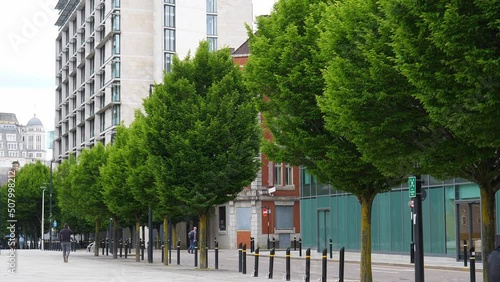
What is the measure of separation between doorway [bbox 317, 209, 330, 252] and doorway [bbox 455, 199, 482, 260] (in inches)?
584

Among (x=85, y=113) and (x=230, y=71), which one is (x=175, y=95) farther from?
(x=85, y=113)

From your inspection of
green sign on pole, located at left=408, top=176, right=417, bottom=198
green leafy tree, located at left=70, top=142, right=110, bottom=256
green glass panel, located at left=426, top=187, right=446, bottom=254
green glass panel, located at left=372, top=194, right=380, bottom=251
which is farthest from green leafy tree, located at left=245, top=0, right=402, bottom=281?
green leafy tree, located at left=70, top=142, right=110, bottom=256

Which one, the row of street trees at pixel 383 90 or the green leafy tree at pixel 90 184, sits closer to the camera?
the row of street trees at pixel 383 90

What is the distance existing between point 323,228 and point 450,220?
14.6m

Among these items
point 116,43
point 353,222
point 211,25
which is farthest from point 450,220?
point 116,43

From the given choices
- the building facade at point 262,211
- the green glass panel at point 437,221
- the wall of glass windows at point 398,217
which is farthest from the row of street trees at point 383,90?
the building facade at point 262,211

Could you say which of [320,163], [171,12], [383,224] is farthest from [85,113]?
[320,163]

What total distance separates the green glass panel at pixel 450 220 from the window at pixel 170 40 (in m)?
59.7

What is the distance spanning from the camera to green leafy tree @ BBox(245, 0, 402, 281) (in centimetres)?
2055

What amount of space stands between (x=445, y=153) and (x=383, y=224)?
3243cm

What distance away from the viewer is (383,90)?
48.2 ft

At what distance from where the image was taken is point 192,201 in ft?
105

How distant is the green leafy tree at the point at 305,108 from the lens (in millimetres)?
20547

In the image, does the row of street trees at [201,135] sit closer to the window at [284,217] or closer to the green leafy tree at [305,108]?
the green leafy tree at [305,108]
